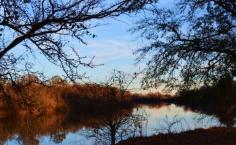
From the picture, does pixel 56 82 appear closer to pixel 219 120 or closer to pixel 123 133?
pixel 123 133

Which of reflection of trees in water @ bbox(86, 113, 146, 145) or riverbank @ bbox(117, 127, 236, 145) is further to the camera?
reflection of trees in water @ bbox(86, 113, 146, 145)

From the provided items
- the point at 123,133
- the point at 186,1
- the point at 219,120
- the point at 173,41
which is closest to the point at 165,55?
the point at 173,41

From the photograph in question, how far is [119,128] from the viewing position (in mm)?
20812

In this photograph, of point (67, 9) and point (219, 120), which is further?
point (219, 120)

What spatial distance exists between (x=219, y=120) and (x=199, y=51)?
9377 millimetres

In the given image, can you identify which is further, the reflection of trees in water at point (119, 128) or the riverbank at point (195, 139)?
the reflection of trees in water at point (119, 128)

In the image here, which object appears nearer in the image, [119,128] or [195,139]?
[195,139]

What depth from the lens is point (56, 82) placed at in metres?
10.1

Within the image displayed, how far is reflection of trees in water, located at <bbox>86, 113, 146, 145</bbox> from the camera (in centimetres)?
2036

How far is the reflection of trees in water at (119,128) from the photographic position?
20.4 m

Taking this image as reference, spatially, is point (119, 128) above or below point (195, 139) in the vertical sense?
above

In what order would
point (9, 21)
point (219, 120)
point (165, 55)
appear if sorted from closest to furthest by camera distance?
point (9, 21) → point (165, 55) → point (219, 120)

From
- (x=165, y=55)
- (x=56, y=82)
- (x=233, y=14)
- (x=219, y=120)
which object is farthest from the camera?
(x=219, y=120)

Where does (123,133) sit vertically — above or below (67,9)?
below
